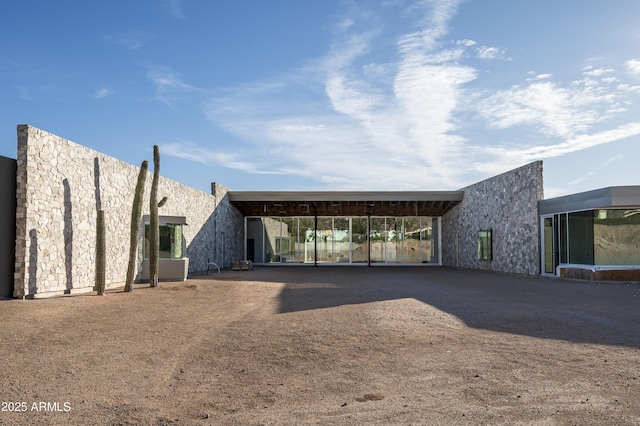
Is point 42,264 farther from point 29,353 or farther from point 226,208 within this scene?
point 226,208

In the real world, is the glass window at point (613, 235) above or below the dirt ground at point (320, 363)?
above

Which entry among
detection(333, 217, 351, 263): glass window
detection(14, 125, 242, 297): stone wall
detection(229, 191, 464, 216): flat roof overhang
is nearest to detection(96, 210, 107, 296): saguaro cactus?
detection(14, 125, 242, 297): stone wall

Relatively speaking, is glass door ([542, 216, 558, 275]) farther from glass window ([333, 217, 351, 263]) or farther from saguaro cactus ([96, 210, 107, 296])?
saguaro cactus ([96, 210, 107, 296])

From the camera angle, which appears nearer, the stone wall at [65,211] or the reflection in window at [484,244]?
the stone wall at [65,211]

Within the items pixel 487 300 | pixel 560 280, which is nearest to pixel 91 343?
pixel 487 300

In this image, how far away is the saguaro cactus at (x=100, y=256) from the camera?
489 inches

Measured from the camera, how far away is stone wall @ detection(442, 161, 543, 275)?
19172 millimetres

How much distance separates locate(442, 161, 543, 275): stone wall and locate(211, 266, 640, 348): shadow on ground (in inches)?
107

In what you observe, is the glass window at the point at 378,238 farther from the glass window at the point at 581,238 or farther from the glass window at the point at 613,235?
the glass window at the point at 613,235

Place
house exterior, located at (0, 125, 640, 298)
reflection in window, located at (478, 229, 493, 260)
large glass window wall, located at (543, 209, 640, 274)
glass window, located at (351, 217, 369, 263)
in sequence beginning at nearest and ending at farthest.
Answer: house exterior, located at (0, 125, 640, 298)
large glass window wall, located at (543, 209, 640, 274)
reflection in window, located at (478, 229, 493, 260)
glass window, located at (351, 217, 369, 263)

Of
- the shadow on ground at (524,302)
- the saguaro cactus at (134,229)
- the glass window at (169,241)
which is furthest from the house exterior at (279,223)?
the shadow on ground at (524,302)

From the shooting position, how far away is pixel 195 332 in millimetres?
7801

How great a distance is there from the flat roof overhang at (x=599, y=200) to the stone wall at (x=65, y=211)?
47.6ft

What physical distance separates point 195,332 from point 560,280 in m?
14.0
